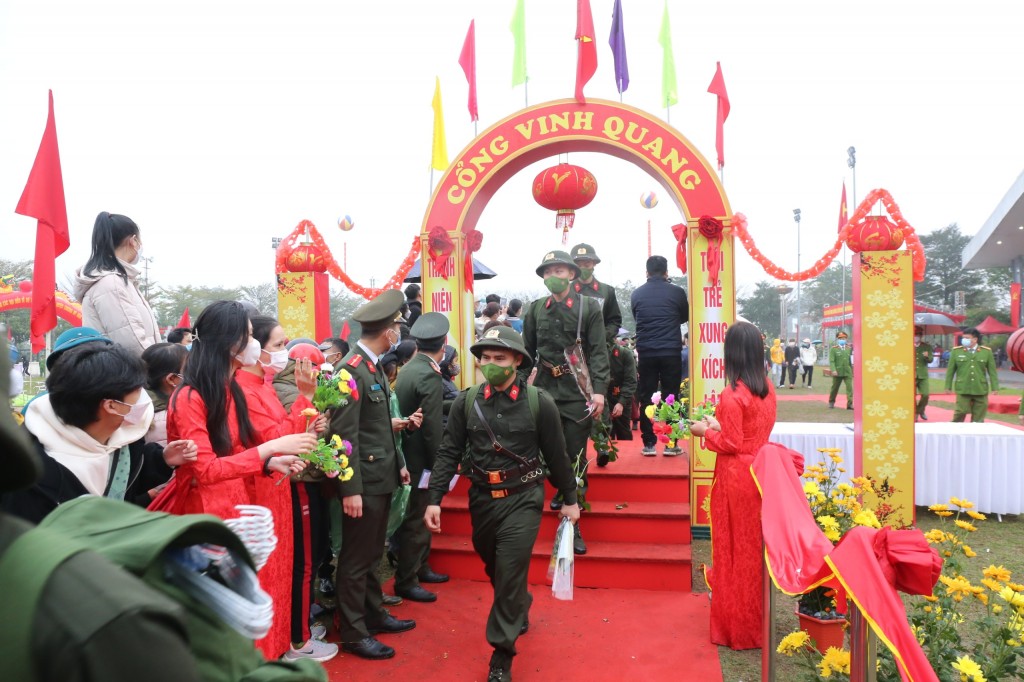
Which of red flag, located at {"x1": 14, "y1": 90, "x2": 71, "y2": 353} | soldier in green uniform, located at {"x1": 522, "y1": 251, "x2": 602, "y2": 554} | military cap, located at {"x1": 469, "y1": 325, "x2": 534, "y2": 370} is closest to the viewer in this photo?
red flag, located at {"x1": 14, "y1": 90, "x2": 71, "y2": 353}

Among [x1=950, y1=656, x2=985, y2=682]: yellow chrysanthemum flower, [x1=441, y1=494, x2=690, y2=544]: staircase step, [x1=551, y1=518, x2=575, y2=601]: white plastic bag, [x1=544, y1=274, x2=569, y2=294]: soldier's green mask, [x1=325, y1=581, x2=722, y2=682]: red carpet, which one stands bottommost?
[x1=325, y1=581, x2=722, y2=682]: red carpet

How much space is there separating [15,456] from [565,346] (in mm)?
5062

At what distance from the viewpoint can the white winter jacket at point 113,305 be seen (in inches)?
140

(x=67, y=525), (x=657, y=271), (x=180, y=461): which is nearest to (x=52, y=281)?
(x=180, y=461)

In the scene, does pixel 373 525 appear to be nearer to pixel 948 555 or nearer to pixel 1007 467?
pixel 948 555

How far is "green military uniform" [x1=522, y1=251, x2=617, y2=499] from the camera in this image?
5656 mm

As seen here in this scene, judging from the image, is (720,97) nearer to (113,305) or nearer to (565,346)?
(565,346)

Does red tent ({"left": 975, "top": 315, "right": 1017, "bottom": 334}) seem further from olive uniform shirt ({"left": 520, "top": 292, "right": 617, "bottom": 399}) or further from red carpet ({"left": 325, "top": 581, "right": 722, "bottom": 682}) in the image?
red carpet ({"left": 325, "top": 581, "right": 722, "bottom": 682})

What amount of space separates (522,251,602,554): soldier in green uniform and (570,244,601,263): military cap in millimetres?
1703

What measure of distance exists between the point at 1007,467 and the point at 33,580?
9223 millimetres

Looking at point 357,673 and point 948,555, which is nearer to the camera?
point 948,555

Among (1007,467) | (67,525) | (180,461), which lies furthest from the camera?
(1007,467)

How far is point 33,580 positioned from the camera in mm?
733

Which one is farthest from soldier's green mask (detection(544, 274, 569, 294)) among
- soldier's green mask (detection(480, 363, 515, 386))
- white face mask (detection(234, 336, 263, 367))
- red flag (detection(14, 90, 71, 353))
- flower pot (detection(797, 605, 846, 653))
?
red flag (detection(14, 90, 71, 353))
